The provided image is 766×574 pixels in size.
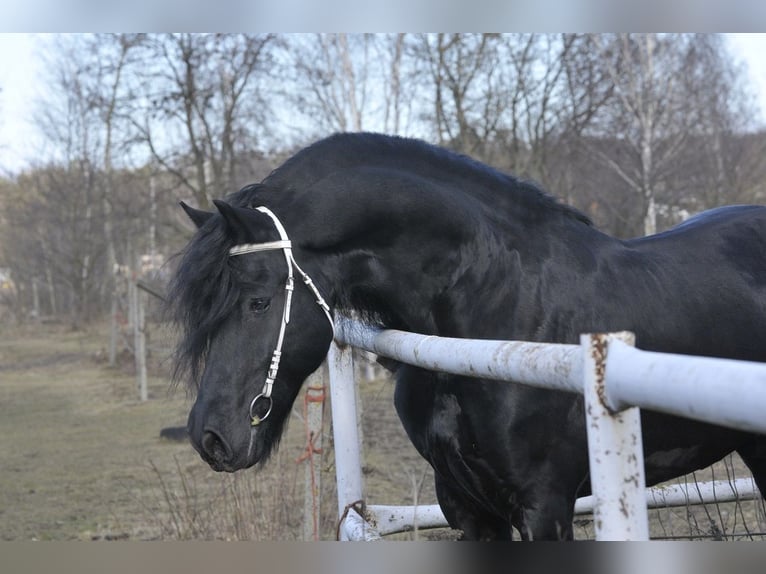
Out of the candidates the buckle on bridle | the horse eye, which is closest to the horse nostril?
the buckle on bridle

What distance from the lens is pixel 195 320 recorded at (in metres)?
2.52

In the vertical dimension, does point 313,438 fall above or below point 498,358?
below

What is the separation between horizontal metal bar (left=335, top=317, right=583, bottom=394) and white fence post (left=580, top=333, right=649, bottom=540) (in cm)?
8

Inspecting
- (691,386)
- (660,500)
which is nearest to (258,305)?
(691,386)

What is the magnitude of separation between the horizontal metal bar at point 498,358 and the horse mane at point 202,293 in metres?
0.55

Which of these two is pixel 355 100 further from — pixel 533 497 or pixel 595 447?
pixel 595 447

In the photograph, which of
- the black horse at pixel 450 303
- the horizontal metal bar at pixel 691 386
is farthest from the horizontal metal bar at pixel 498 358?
the black horse at pixel 450 303

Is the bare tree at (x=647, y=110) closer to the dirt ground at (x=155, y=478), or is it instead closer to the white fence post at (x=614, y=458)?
the dirt ground at (x=155, y=478)

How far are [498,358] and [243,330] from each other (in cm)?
115

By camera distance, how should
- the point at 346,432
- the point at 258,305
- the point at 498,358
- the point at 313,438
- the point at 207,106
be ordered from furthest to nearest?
the point at 207,106 < the point at 313,438 < the point at 346,432 < the point at 258,305 < the point at 498,358

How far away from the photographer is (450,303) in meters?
2.61

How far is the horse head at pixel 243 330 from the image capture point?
94.7 inches

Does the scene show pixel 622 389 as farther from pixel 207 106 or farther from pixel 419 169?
pixel 207 106

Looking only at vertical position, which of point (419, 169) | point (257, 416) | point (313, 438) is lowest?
point (313, 438)
